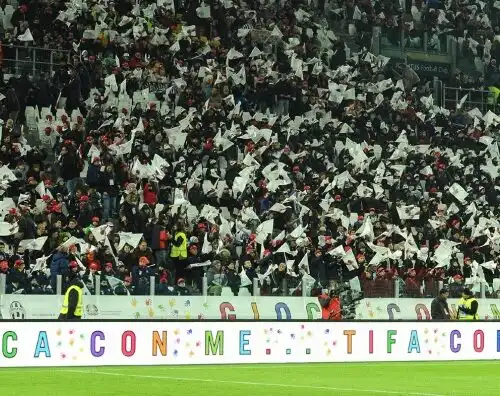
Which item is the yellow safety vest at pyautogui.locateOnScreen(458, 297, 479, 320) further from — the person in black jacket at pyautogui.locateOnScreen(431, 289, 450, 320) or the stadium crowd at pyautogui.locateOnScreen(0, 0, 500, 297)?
the stadium crowd at pyautogui.locateOnScreen(0, 0, 500, 297)

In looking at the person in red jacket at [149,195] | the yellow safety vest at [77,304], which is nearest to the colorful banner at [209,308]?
the yellow safety vest at [77,304]

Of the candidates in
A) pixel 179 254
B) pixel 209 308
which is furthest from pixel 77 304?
pixel 179 254

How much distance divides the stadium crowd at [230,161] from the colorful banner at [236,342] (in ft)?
6.17

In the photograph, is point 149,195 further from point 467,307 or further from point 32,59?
point 467,307

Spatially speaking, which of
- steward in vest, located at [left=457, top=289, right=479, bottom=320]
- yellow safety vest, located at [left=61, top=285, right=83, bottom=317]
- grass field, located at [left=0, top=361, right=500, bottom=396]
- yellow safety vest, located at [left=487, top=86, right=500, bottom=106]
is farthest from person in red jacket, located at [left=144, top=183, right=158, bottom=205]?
yellow safety vest, located at [left=487, top=86, right=500, bottom=106]

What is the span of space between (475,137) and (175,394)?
A: 83.7 ft

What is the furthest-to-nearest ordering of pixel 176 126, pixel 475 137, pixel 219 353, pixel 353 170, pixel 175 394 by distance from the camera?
1. pixel 475 137
2. pixel 353 170
3. pixel 176 126
4. pixel 219 353
5. pixel 175 394

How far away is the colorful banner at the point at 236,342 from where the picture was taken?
22.1 metres

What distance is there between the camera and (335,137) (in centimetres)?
3669

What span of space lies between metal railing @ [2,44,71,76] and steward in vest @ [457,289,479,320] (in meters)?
12.2

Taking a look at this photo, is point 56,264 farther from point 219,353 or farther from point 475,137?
point 475,137

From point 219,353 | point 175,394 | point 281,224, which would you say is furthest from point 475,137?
point 175,394

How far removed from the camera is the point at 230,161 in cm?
3297

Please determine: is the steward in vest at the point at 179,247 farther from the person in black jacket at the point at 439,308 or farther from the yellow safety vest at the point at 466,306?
the yellow safety vest at the point at 466,306
